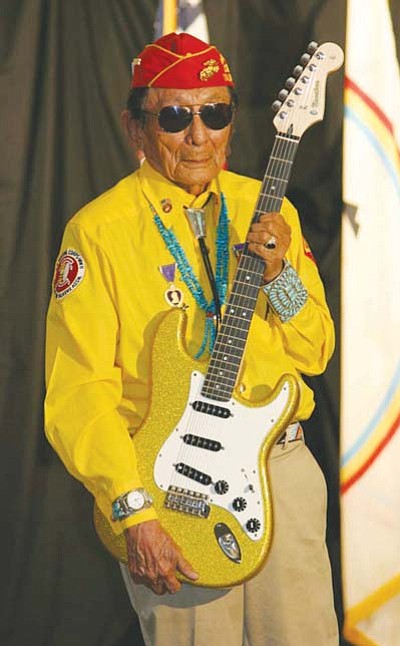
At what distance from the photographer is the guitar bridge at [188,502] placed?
2.49 metres

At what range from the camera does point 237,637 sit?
103 inches

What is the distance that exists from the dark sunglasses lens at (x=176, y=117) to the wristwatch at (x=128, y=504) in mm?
791

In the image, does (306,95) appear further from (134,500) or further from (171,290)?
(134,500)

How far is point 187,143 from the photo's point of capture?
2.60 meters

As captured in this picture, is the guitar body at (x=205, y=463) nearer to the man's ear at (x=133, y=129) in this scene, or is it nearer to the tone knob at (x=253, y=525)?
the tone knob at (x=253, y=525)

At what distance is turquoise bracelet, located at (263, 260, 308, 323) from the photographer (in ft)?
8.20

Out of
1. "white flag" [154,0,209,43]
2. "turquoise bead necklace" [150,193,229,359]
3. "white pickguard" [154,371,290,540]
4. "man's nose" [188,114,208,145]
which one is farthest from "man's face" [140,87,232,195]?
"white flag" [154,0,209,43]

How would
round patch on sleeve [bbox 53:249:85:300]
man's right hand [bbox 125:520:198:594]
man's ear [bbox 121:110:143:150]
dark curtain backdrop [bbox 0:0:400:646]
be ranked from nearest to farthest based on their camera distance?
man's right hand [bbox 125:520:198:594] → round patch on sleeve [bbox 53:249:85:300] → man's ear [bbox 121:110:143:150] → dark curtain backdrop [bbox 0:0:400:646]

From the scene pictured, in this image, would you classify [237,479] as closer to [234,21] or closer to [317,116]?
[317,116]

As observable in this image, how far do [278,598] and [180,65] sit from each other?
1.19 m

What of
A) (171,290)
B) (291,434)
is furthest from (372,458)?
(171,290)

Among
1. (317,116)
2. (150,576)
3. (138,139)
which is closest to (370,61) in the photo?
(317,116)

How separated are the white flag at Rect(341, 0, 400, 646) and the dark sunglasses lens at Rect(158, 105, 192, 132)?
711 millimetres

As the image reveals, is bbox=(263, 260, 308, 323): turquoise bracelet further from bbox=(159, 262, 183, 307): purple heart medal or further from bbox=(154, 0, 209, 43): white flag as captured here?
bbox=(154, 0, 209, 43): white flag
